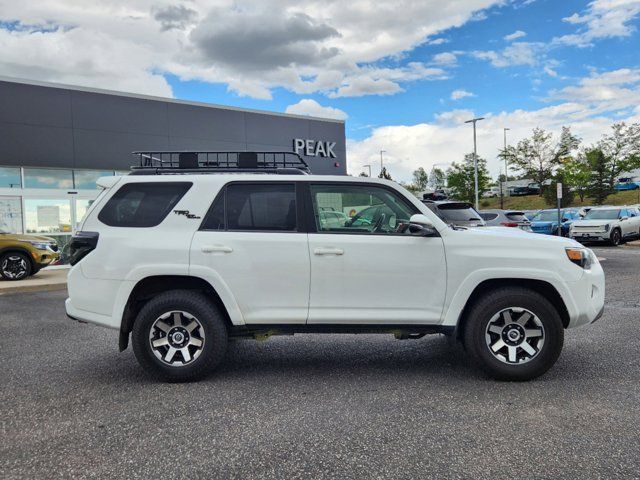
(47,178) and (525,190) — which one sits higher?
(525,190)

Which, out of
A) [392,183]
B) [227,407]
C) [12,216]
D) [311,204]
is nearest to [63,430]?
[227,407]

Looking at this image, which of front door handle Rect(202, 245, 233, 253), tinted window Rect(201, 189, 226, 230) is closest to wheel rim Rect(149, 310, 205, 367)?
front door handle Rect(202, 245, 233, 253)

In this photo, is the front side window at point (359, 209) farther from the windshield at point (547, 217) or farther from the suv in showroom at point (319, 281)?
the windshield at point (547, 217)

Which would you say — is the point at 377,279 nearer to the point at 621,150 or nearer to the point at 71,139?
the point at 71,139

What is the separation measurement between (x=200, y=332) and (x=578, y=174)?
54.1 metres

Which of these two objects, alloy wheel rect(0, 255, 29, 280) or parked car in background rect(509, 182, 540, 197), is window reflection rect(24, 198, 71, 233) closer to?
alloy wheel rect(0, 255, 29, 280)

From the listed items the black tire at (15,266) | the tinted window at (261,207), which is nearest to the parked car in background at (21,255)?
the black tire at (15,266)

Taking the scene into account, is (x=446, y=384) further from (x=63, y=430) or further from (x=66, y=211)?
(x=66, y=211)

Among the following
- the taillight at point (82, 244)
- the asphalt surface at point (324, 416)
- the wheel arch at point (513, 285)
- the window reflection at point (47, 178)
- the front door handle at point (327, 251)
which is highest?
the window reflection at point (47, 178)

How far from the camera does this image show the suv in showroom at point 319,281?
4.39m

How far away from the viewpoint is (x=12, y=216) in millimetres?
17531

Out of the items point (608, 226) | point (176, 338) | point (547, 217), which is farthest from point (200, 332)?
point (547, 217)

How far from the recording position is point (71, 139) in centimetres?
1838

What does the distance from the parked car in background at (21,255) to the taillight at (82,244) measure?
362 inches
